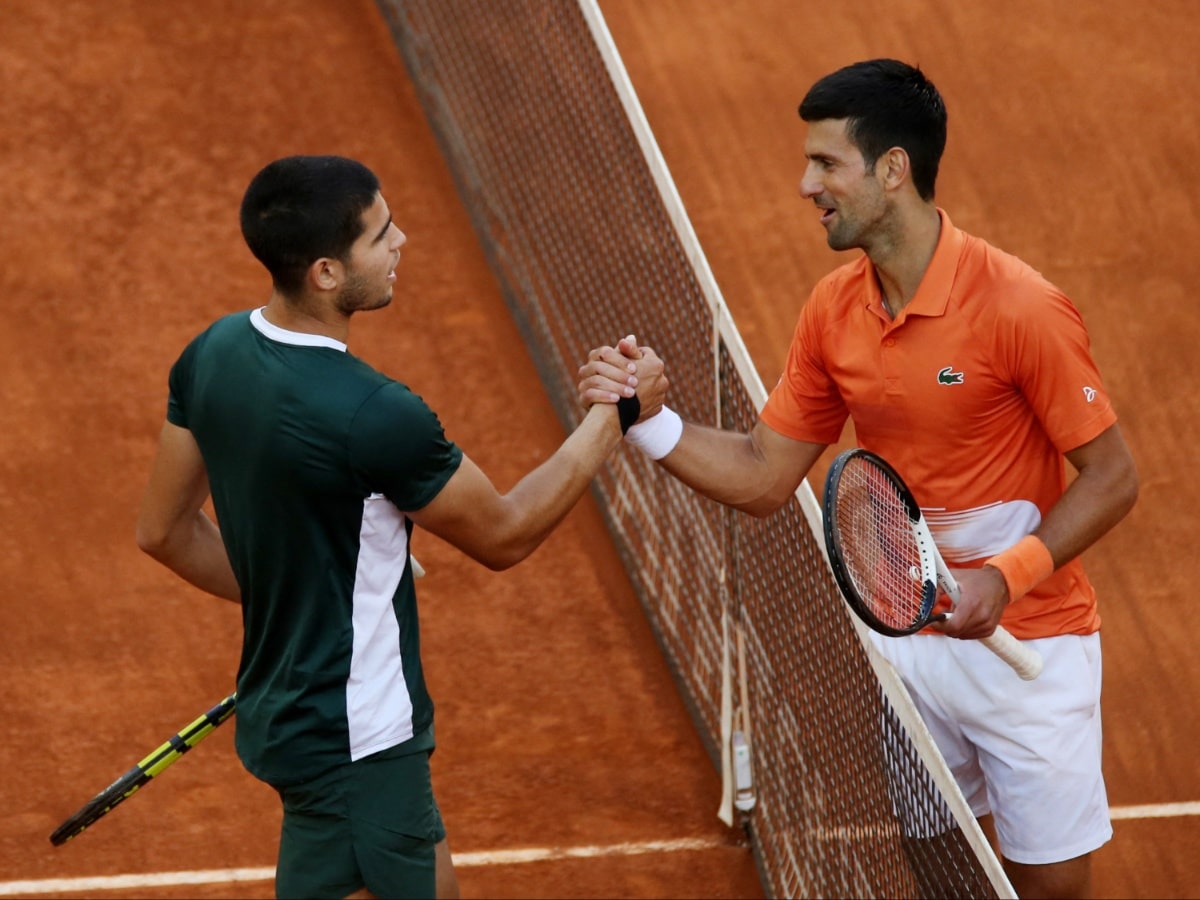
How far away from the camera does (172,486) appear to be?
11.5 feet

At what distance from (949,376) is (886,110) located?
652 mm

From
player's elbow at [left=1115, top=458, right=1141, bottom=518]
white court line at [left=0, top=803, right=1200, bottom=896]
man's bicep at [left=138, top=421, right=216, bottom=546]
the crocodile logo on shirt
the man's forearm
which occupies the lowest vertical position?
white court line at [left=0, top=803, right=1200, bottom=896]

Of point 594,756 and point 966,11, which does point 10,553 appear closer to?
point 594,756

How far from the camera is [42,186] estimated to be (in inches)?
288

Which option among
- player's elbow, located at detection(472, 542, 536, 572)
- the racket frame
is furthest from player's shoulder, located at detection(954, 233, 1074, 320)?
player's elbow, located at detection(472, 542, 536, 572)

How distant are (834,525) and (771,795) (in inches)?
76.7

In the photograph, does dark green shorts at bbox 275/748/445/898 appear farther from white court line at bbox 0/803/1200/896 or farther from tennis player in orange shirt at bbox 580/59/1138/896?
white court line at bbox 0/803/1200/896

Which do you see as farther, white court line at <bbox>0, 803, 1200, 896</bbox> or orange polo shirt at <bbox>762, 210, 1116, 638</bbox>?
white court line at <bbox>0, 803, 1200, 896</bbox>

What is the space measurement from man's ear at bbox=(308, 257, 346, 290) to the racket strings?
3.75 feet

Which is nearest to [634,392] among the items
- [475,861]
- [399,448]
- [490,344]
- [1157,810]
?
[399,448]

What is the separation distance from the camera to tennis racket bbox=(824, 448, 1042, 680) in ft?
11.1

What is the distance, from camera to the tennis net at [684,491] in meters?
3.91

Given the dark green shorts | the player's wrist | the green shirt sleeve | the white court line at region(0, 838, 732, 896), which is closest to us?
the green shirt sleeve

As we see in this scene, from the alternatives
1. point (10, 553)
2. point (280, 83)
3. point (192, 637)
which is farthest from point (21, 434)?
point (280, 83)
